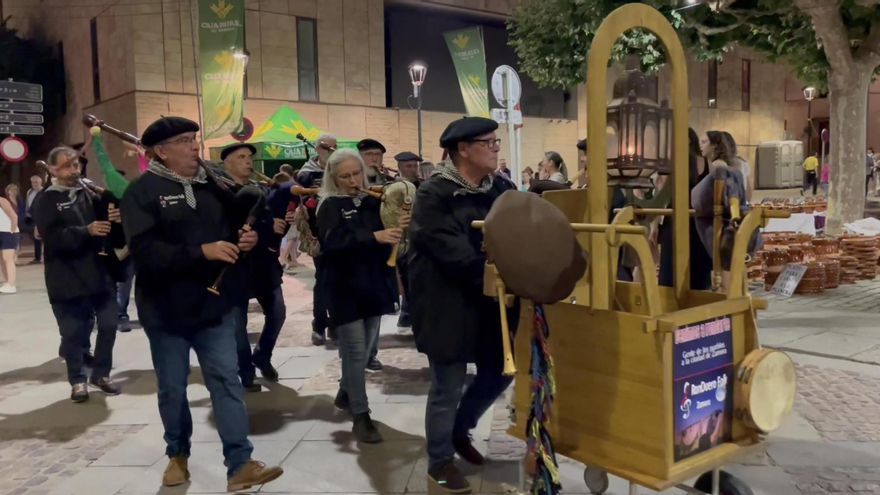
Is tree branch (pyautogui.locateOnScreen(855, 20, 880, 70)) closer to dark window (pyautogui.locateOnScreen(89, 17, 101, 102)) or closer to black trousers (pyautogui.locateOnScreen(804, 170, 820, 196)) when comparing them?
black trousers (pyautogui.locateOnScreen(804, 170, 820, 196))

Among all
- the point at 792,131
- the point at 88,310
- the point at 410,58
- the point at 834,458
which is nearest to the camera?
the point at 834,458

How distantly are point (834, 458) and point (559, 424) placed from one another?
208 centimetres

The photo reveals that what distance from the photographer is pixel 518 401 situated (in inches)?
118

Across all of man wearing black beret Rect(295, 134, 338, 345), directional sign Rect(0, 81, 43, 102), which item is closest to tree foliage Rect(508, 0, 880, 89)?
man wearing black beret Rect(295, 134, 338, 345)

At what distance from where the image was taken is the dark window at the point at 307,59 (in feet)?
68.7

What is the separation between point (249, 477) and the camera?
367 centimetres

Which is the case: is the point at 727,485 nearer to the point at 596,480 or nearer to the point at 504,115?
the point at 596,480

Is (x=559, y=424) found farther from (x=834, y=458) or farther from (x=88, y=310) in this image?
(x=88, y=310)

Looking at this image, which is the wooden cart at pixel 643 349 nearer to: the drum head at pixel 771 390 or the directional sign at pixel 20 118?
the drum head at pixel 771 390

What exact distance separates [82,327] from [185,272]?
253 centimetres

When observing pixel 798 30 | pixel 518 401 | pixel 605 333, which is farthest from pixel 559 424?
pixel 798 30

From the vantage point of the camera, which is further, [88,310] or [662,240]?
[88,310]

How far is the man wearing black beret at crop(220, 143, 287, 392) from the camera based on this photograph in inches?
207

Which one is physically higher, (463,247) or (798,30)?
(798,30)
